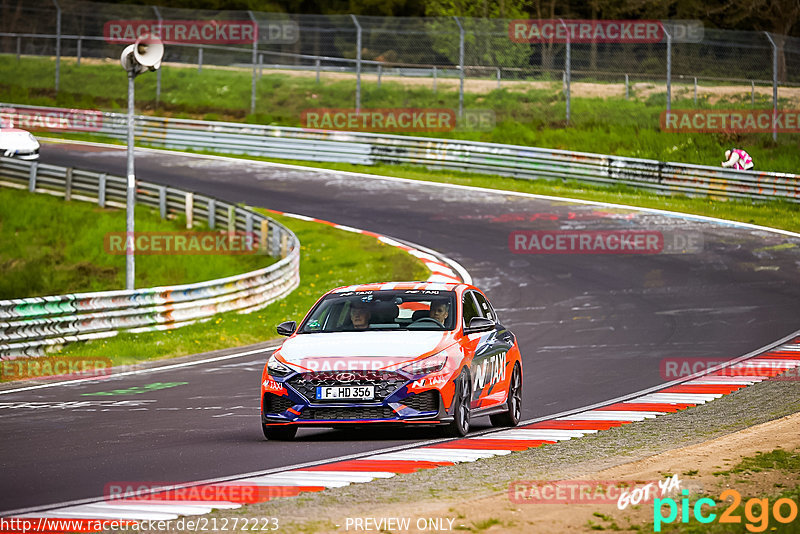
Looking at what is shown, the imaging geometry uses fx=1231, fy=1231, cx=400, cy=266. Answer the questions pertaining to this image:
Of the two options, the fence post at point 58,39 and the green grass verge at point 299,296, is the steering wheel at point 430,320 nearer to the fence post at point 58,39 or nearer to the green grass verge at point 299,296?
the green grass verge at point 299,296

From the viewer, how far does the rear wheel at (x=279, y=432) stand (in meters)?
10.7

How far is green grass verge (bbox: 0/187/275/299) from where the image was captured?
29109mm

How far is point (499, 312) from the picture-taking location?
69.6ft

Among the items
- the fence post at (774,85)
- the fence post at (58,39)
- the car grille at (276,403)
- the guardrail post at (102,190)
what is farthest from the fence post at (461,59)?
the car grille at (276,403)

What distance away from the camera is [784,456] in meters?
8.70

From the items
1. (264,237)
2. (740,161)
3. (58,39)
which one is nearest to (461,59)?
(740,161)

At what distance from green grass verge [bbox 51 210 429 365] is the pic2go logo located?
12028mm

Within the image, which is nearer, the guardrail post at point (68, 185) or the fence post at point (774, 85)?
the fence post at point (774, 85)

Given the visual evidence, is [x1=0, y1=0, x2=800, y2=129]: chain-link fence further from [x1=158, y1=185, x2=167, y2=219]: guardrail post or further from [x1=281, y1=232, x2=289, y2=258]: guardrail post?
[x1=281, y1=232, x2=289, y2=258]: guardrail post

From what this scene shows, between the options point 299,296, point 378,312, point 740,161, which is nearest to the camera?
point 378,312

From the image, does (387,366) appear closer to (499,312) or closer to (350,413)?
(350,413)

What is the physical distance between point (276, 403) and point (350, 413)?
2.22 feet

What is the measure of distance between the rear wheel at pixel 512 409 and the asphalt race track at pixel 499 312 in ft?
1.32

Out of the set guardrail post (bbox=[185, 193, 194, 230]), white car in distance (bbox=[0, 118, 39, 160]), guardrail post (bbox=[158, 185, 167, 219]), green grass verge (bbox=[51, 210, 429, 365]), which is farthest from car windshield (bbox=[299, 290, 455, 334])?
white car in distance (bbox=[0, 118, 39, 160])
